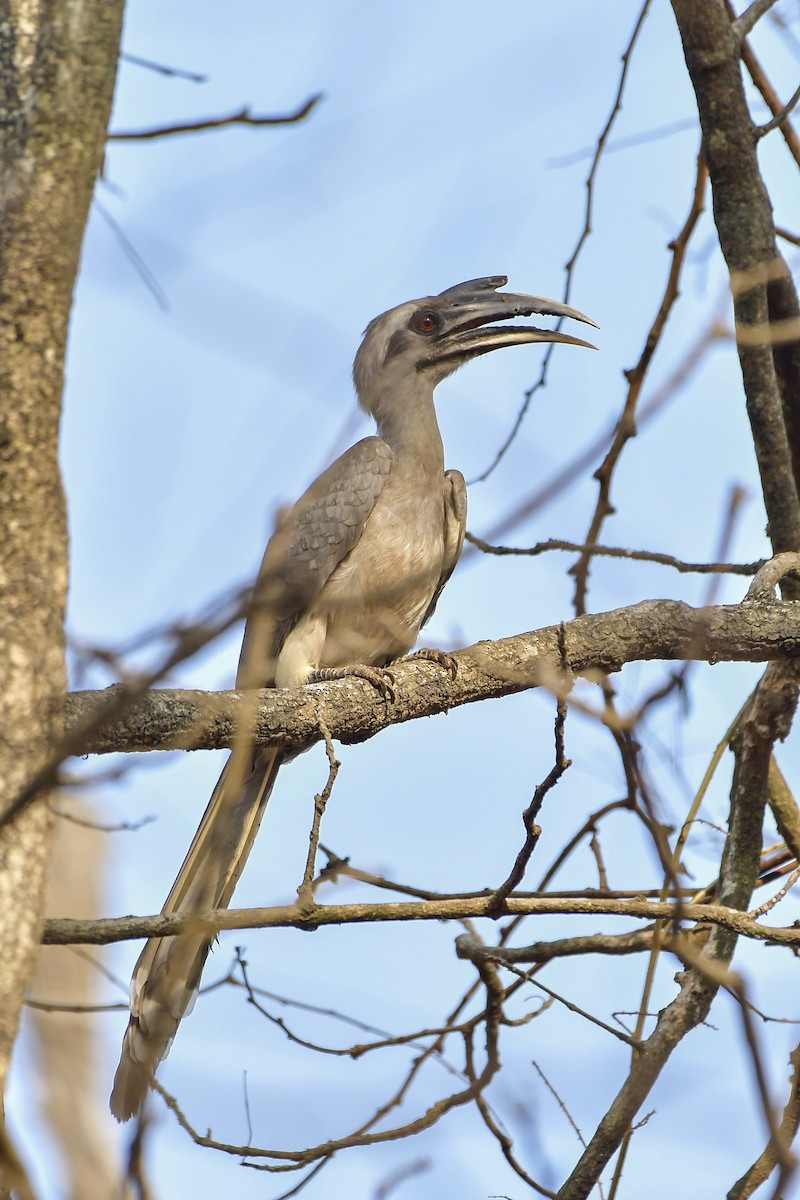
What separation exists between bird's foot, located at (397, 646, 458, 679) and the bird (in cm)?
18

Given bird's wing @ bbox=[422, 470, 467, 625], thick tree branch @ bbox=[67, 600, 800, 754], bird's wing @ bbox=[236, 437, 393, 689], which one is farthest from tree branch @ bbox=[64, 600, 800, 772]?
bird's wing @ bbox=[422, 470, 467, 625]

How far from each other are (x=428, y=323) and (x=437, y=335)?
0.09 meters

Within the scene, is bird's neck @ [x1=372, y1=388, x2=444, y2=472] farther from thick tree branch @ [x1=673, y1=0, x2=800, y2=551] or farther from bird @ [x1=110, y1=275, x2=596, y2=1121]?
thick tree branch @ [x1=673, y1=0, x2=800, y2=551]

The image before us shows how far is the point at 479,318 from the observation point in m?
6.68

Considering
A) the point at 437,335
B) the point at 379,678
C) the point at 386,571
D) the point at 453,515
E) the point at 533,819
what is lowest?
the point at 533,819

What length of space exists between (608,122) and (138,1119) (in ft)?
15.3

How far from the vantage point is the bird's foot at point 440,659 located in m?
4.33

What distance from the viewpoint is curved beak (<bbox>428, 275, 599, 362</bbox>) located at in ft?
21.2

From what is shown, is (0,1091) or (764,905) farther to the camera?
(764,905)

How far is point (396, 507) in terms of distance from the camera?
6.12 m

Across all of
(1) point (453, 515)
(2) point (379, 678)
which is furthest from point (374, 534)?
(2) point (379, 678)

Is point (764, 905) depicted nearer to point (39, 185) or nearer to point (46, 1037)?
point (39, 185)

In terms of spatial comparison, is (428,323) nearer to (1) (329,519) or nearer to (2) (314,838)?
(1) (329,519)

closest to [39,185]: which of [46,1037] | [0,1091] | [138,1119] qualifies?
[0,1091]
